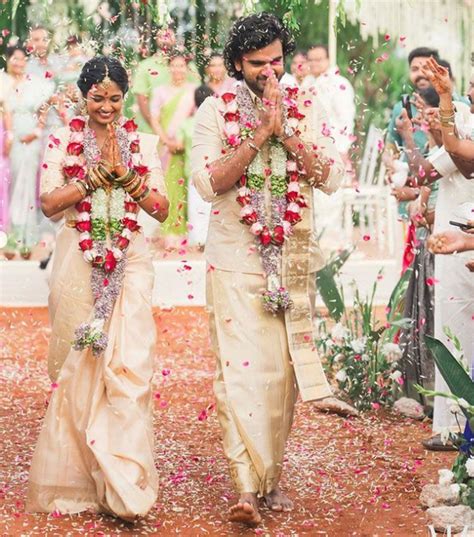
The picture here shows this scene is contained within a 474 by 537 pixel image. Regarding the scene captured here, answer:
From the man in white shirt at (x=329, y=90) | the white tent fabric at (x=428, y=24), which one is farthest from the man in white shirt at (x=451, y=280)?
the white tent fabric at (x=428, y=24)

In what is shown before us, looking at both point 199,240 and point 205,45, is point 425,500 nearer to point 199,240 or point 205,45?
point 205,45

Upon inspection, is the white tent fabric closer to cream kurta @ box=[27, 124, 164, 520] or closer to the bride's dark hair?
the bride's dark hair

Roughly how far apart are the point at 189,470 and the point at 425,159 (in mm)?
2144

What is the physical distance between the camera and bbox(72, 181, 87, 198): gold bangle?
5.89 m

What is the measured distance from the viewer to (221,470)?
22.4 feet

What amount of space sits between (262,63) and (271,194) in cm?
57

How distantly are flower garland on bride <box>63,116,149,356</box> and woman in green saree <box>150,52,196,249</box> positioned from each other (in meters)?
5.34

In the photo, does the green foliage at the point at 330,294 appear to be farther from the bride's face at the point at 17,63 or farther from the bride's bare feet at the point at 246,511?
the bride's face at the point at 17,63

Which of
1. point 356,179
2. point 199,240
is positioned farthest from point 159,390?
point 356,179

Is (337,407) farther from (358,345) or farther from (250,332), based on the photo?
(250,332)

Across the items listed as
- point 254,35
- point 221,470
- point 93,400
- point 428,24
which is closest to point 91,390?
point 93,400

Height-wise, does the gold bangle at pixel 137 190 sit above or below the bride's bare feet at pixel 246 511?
above

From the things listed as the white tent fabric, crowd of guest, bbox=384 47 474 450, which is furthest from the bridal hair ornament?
the white tent fabric

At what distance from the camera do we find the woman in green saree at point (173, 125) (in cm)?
1207
